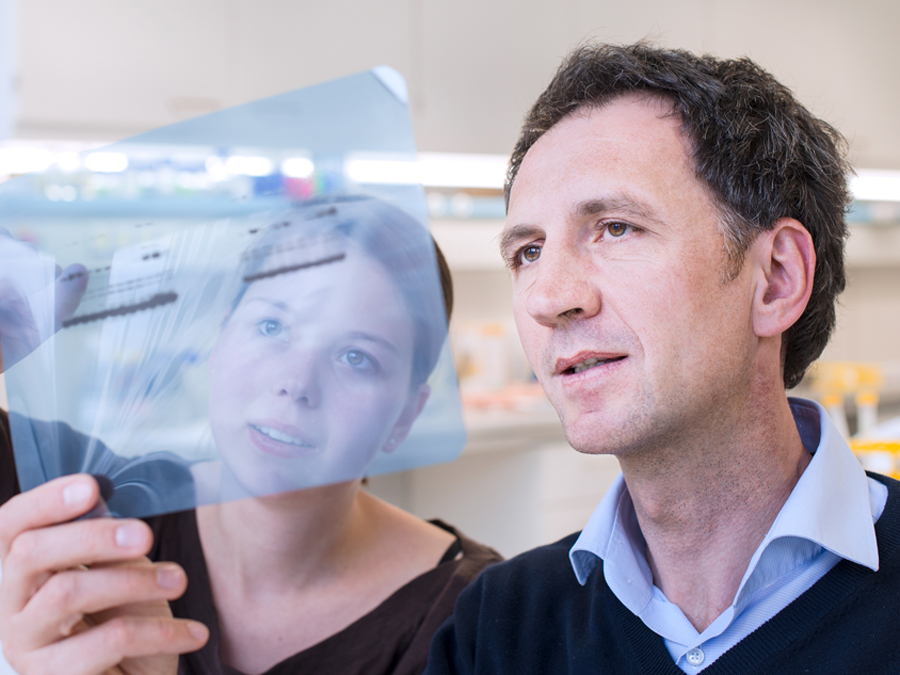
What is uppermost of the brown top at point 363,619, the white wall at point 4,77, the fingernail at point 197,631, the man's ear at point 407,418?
the white wall at point 4,77

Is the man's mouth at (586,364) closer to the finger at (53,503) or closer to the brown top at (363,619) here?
the brown top at (363,619)

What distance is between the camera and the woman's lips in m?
0.64

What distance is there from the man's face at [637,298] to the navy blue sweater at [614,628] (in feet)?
0.56

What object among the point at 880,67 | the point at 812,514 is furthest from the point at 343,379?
the point at 880,67

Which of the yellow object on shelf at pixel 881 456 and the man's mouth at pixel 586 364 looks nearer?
the man's mouth at pixel 586 364

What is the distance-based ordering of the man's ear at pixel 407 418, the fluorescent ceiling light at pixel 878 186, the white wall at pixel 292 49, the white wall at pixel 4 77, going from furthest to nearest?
the fluorescent ceiling light at pixel 878 186, the white wall at pixel 292 49, the white wall at pixel 4 77, the man's ear at pixel 407 418

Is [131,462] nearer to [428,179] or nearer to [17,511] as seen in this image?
[17,511]

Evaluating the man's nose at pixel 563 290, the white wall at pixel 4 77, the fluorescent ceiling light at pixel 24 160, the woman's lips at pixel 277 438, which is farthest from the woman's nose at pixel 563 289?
the white wall at pixel 4 77

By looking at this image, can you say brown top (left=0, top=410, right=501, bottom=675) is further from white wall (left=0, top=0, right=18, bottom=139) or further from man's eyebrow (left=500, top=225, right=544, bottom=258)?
white wall (left=0, top=0, right=18, bottom=139)

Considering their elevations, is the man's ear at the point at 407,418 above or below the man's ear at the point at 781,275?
below

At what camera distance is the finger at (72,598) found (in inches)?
20.9

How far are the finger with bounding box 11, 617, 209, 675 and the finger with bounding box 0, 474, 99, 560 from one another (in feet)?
0.30

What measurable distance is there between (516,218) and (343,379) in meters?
0.24

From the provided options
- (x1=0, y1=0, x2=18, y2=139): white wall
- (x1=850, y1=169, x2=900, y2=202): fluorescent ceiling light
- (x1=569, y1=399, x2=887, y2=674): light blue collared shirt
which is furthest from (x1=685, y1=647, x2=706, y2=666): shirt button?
(x1=850, y1=169, x2=900, y2=202): fluorescent ceiling light
